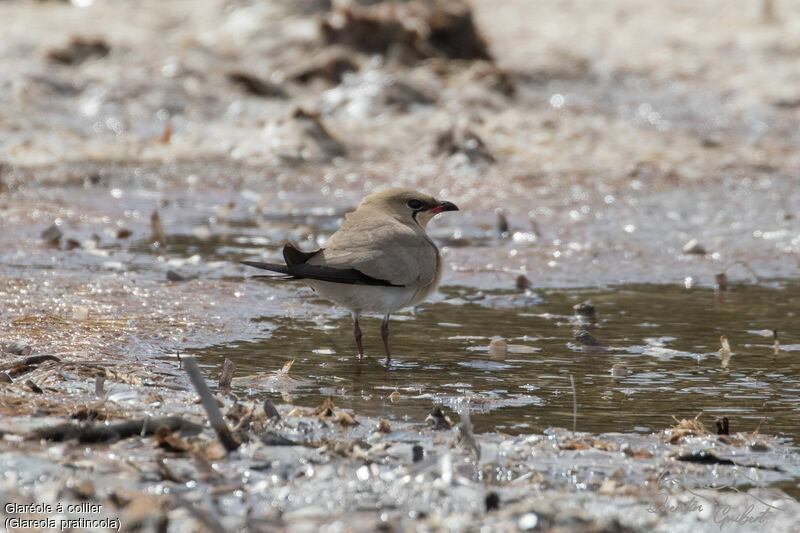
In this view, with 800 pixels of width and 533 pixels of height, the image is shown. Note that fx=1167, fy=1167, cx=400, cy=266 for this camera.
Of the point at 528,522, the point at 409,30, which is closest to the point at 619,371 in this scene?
the point at 528,522

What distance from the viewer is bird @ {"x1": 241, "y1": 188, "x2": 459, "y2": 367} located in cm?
599

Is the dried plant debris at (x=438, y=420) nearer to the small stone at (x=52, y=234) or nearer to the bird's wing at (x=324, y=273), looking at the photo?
the bird's wing at (x=324, y=273)

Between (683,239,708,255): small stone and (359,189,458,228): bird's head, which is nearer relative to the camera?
(359,189,458,228): bird's head

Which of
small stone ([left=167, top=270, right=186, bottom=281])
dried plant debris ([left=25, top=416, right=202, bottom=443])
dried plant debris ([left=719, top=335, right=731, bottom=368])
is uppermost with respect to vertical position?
small stone ([left=167, top=270, right=186, bottom=281])

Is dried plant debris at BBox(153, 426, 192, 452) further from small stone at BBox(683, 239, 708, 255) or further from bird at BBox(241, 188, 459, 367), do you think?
small stone at BBox(683, 239, 708, 255)

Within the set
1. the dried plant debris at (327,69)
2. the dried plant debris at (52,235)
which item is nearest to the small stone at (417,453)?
the dried plant debris at (52,235)

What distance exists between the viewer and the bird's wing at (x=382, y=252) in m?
6.11

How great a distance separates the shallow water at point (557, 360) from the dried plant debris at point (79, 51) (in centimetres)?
1073

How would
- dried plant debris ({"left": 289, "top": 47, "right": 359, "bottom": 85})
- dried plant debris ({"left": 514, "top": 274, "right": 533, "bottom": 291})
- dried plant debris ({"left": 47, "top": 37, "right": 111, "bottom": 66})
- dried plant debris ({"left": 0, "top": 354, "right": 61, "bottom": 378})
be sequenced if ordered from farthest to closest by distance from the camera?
dried plant debris ({"left": 47, "top": 37, "right": 111, "bottom": 66}), dried plant debris ({"left": 289, "top": 47, "right": 359, "bottom": 85}), dried plant debris ({"left": 514, "top": 274, "right": 533, "bottom": 291}), dried plant debris ({"left": 0, "top": 354, "right": 61, "bottom": 378})

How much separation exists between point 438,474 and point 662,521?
781mm

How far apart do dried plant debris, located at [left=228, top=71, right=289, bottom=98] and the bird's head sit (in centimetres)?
963

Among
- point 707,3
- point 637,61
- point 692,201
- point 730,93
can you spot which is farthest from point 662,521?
point 707,3

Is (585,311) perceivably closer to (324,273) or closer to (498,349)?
(498,349)

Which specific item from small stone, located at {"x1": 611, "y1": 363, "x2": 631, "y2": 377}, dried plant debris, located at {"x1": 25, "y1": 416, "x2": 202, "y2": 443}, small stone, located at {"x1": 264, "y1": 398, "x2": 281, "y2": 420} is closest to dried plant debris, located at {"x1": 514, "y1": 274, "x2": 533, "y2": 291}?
small stone, located at {"x1": 611, "y1": 363, "x2": 631, "y2": 377}
